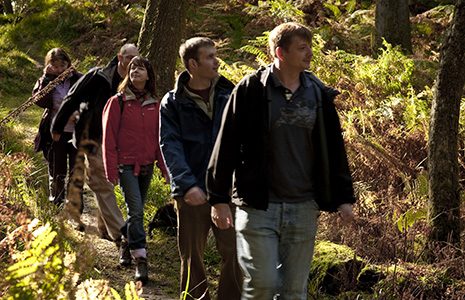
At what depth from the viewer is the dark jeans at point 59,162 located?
8.81 meters

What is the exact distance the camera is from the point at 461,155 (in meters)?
9.15

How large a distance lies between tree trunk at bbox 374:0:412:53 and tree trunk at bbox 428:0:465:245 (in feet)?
24.9

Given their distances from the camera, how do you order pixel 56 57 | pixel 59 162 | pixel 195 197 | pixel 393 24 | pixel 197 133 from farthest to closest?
→ pixel 393 24
pixel 59 162
pixel 56 57
pixel 197 133
pixel 195 197

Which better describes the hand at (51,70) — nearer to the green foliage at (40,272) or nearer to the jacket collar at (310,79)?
the jacket collar at (310,79)

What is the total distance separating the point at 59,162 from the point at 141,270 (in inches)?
95.4

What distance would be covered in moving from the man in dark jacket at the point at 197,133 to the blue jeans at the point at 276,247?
88 cm

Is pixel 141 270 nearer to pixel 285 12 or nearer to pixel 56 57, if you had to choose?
pixel 56 57

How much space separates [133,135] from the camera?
6969 millimetres

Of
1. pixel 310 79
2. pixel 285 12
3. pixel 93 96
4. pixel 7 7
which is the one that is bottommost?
pixel 93 96

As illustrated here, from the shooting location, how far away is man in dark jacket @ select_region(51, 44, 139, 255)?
756cm

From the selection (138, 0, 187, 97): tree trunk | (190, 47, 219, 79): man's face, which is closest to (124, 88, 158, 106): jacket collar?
(190, 47, 219, 79): man's face

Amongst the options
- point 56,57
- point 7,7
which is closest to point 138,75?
point 56,57

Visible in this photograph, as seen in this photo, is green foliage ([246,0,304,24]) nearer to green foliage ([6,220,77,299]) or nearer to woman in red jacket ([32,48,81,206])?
woman in red jacket ([32,48,81,206])

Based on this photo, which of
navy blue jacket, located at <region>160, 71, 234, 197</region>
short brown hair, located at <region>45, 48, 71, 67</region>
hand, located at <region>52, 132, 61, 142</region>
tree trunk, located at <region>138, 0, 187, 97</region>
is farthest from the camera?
tree trunk, located at <region>138, 0, 187, 97</region>
